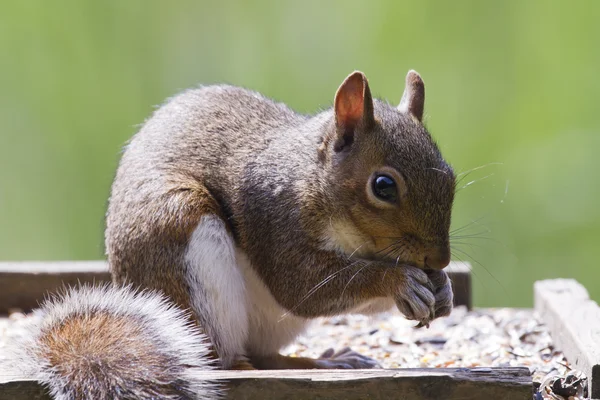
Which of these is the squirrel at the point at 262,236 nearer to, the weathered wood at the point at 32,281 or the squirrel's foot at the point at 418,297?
the squirrel's foot at the point at 418,297

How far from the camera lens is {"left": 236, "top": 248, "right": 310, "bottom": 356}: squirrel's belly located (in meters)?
3.71

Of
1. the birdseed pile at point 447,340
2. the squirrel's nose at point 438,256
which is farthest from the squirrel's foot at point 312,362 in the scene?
the squirrel's nose at point 438,256

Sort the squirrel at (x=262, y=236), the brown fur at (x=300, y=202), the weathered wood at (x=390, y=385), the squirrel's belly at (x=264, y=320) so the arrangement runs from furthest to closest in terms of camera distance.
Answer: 1. the squirrel's belly at (x=264, y=320)
2. the brown fur at (x=300, y=202)
3. the squirrel at (x=262, y=236)
4. the weathered wood at (x=390, y=385)

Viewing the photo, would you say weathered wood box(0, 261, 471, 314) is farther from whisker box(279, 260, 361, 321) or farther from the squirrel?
whisker box(279, 260, 361, 321)

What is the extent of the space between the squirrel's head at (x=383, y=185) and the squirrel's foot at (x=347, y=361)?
649 millimetres

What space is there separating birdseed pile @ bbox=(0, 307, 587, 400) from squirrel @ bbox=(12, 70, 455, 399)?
474 millimetres

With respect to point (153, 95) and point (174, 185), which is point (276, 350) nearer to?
point (174, 185)

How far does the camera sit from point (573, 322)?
4.06 meters

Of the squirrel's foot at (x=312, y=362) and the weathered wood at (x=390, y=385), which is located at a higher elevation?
the weathered wood at (x=390, y=385)

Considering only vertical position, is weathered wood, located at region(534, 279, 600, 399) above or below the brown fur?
below

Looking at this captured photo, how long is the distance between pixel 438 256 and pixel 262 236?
0.73 metres

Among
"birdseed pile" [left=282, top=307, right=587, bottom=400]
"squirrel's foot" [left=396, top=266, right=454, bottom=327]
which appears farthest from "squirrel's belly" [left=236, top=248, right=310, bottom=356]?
"squirrel's foot" [left=396, top=266, right=454, bottom=327]

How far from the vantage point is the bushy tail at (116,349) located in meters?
2.87

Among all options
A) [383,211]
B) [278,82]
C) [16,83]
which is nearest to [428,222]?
[383,211]
